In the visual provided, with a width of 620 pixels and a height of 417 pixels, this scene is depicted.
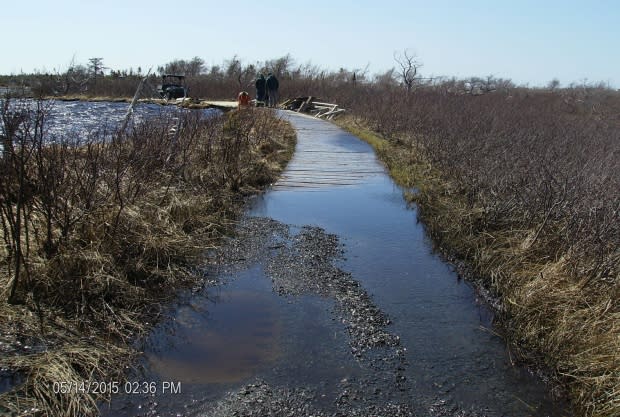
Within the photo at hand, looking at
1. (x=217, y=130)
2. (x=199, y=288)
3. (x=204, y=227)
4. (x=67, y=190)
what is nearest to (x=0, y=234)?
(x=67, y=190)

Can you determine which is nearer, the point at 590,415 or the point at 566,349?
the point at 590,415

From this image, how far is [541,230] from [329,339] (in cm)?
363

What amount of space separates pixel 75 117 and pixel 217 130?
20920 mm

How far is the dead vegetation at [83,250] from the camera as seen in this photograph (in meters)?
4.43

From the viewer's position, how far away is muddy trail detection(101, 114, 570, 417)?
4.36 metres

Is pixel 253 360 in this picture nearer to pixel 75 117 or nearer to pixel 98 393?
pixel 98 393

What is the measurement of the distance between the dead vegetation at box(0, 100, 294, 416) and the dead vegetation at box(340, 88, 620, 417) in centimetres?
421

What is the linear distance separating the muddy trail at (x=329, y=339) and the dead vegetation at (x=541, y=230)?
16.4 inches

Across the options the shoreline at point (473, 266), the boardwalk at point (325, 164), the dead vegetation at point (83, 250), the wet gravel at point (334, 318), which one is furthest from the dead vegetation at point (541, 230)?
the dead vegetation at point (83, 250)

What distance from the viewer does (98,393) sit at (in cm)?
420

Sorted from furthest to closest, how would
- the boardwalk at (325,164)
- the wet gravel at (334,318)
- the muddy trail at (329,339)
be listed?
1. the boardwalk at (325,164)
2. the muddy trail at (329,339)
3. the wet gravel at (334,318)
